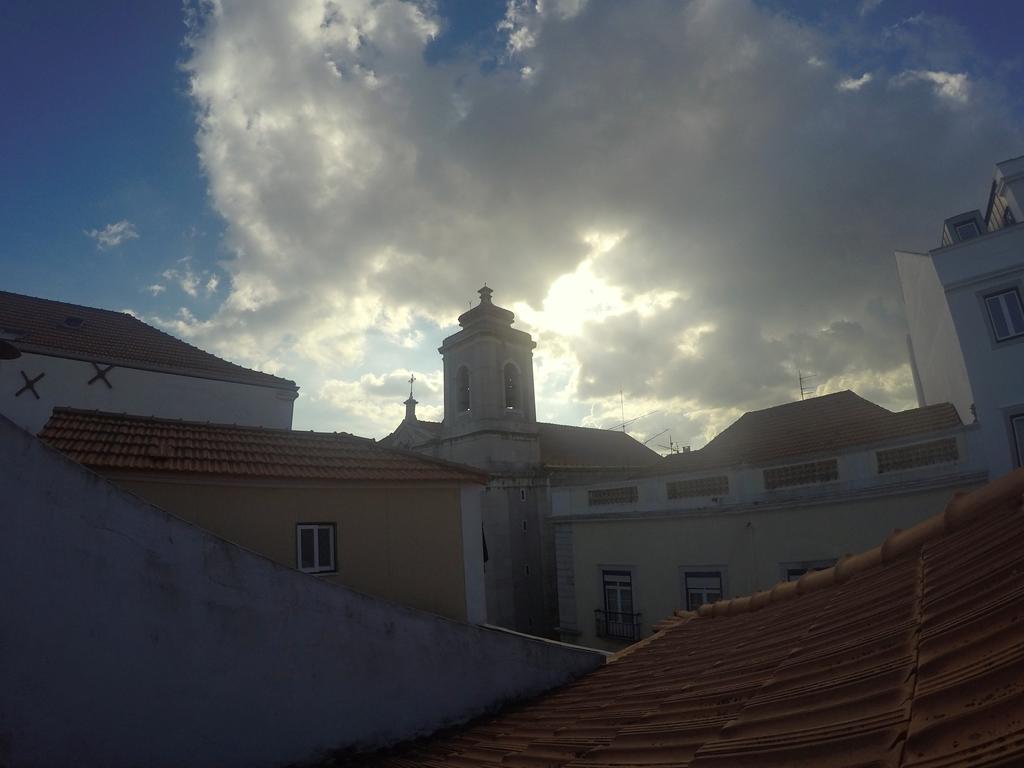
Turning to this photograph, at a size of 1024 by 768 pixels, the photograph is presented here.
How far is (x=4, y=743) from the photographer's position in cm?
434

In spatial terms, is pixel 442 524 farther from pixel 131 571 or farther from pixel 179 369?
pixel 179 369

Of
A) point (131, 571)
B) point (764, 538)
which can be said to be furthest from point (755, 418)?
point (131, 571)

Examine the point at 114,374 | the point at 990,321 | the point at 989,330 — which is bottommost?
the point at 989,330

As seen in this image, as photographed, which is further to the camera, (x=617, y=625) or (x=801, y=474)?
(x=617, y=625)

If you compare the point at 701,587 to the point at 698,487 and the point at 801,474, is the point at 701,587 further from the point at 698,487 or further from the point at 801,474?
the point at 801,474

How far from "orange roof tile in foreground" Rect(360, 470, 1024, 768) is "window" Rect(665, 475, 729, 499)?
9.87 metres

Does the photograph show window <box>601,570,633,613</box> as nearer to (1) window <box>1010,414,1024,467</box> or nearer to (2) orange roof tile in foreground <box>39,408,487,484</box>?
(2) orange roof tile in foreground <box>39,408,487,484</box>

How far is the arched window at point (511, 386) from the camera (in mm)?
27500

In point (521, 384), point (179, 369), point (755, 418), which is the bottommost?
point (755, 418)

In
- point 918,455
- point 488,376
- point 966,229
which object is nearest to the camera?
point 918,455

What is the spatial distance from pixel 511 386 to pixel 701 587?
1449 centimetres

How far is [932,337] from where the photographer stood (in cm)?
1628

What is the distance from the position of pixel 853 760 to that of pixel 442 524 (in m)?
8.95

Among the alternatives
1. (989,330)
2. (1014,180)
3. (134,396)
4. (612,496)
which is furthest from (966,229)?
(134,396)
